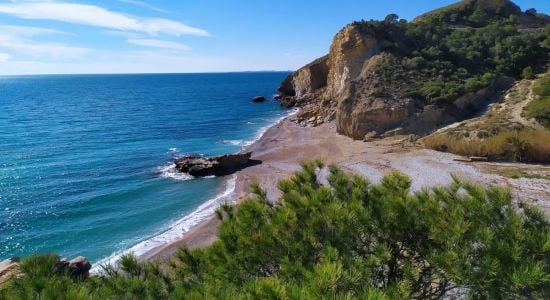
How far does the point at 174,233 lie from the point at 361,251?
16.5 meters

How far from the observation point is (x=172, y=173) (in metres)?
33.3

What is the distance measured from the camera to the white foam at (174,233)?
1927 cm

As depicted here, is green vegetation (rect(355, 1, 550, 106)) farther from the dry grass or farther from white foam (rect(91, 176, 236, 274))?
white foam (rect(91, 176, 236, 274))

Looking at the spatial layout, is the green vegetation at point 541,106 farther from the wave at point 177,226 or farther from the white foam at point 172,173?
the white foam at point 172,173

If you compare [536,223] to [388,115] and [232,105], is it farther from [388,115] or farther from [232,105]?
[232,105]

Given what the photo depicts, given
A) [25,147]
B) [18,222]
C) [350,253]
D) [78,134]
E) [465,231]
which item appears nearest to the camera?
[465,231]

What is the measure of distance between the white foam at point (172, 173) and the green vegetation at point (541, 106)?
88.2ft

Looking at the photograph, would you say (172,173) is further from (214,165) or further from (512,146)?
(512,146)

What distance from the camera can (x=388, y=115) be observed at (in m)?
36.9

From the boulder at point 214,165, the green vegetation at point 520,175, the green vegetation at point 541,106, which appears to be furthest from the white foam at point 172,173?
the green vegetation at point 541,106

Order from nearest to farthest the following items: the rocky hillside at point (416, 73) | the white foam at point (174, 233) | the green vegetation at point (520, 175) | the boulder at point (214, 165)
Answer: the white foam at point (174, 233) < the green vegetation at point (520, 175) < the boulder at point (214, 165) < the rocky hillside at point (416, 73)

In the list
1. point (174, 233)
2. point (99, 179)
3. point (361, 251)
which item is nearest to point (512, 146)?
point (174, 233)

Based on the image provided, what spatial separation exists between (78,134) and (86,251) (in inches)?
1376

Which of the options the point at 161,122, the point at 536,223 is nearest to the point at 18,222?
the point at 536,223
